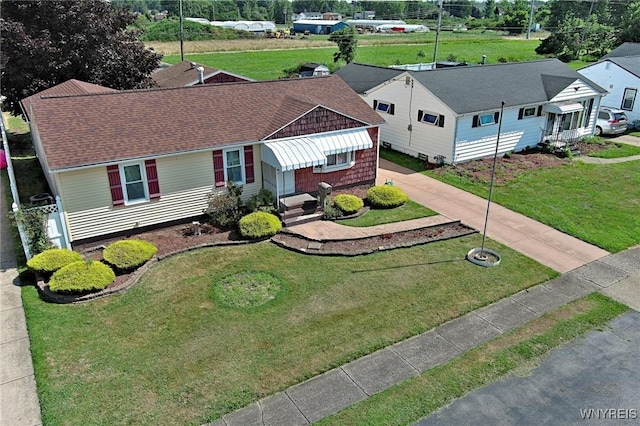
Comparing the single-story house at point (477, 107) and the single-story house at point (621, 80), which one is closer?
the single-story house at point (477, 107)

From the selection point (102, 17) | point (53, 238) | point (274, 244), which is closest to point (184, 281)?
point (274, 244)

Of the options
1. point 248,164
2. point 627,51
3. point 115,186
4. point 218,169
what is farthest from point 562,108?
point 115,186

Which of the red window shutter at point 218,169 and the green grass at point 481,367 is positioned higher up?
the red window shutter at point 218,169

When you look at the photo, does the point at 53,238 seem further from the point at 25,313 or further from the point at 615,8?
the point at 615,8

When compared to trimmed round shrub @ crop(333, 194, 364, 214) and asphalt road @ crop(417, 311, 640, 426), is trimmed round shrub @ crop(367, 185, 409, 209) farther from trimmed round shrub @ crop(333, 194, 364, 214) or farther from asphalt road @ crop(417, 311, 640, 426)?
asphalt road @ crop(417, 311, 640, 426)

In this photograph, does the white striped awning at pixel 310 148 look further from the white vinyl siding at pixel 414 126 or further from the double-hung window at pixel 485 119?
the double-hung window at pixel 485 119

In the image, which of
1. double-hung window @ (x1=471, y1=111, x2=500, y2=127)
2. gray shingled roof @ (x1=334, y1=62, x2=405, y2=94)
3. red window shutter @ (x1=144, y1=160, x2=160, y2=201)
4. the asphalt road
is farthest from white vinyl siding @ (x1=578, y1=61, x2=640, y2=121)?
red window shutter @ (x1=144, y1=160, x2=160, y2=201)

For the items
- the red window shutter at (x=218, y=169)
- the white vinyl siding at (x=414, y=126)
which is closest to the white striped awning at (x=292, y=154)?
the red window shutter at (x=218, y=169)

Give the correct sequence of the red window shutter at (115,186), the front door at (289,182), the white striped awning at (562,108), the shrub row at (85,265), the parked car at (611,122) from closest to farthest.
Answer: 1. the shrub row at (85,265)
2. the red window shutter at (115,186)
3. the front door at (289,182)
4. the white striped awning at (562,108)
5. the parked car at (611,122)
